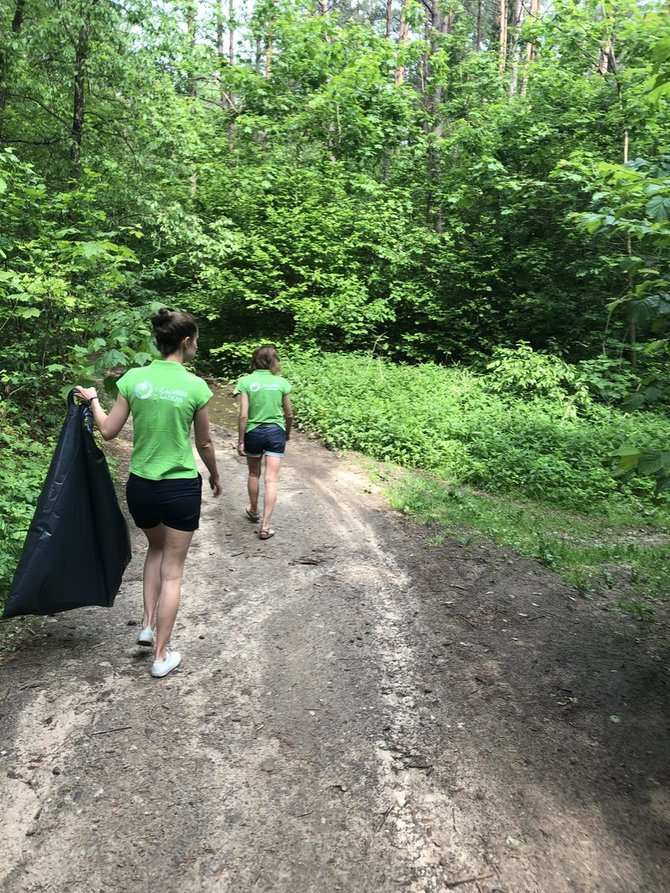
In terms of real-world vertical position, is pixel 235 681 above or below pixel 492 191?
below

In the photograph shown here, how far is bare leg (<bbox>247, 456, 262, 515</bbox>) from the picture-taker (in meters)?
6.53

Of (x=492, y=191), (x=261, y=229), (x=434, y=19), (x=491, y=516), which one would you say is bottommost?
(x=491, y=516)

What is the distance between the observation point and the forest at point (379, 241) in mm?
6812

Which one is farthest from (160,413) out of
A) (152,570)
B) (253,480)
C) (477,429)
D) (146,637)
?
(477,429)

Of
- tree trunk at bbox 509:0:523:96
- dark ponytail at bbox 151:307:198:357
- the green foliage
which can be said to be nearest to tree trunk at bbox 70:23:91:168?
dark ponytail at bbox 151:307:198:357

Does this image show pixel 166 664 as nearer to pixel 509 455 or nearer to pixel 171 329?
pixel 171 329

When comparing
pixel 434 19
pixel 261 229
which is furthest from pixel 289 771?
pixel 434 19

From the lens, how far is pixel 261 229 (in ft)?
51.9

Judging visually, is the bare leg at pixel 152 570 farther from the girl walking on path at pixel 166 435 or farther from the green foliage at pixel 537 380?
the green foliage at pixel 537 380

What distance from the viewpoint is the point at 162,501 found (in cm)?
344

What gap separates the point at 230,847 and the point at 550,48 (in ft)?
63.7

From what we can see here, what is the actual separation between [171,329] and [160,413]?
478 mm

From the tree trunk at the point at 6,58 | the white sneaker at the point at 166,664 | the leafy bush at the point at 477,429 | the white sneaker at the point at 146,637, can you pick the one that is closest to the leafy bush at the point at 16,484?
the white sneaker at the point at 146,637

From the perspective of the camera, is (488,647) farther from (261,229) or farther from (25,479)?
(261,229)
